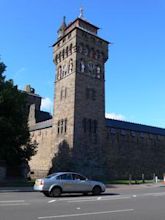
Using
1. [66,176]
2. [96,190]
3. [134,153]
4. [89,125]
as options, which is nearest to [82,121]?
[89,125]

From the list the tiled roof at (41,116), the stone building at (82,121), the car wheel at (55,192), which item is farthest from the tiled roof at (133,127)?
the car wheel at (55,192)

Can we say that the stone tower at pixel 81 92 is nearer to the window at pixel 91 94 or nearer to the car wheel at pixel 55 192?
the window at pixel 91 94

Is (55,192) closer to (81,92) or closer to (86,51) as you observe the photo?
(81,92)

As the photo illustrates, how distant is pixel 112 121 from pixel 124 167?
25.8 ft

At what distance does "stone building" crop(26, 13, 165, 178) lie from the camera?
42750mm

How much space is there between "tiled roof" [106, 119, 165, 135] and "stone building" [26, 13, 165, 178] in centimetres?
26

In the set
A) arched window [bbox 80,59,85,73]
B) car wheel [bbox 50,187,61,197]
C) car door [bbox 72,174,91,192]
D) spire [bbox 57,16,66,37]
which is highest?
spire [bbox 57,16,66,37]

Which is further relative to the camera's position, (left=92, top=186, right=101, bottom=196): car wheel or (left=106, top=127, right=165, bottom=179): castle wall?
(left=106, top=127, right=165, bottom=179): castle wall

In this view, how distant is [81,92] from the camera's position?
147 ft

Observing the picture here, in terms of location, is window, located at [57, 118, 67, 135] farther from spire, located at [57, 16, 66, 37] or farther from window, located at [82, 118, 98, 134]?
spire, located at [57, 16, 66, 37]

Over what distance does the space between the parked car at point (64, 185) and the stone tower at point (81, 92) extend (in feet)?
70.3

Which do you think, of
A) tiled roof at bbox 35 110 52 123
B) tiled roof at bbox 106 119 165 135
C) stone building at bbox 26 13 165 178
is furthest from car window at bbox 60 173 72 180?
tiled roof at bbox 35 110 52 123

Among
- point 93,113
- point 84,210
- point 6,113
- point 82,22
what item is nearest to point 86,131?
point 93,113

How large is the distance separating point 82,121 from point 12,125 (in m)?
12.8
